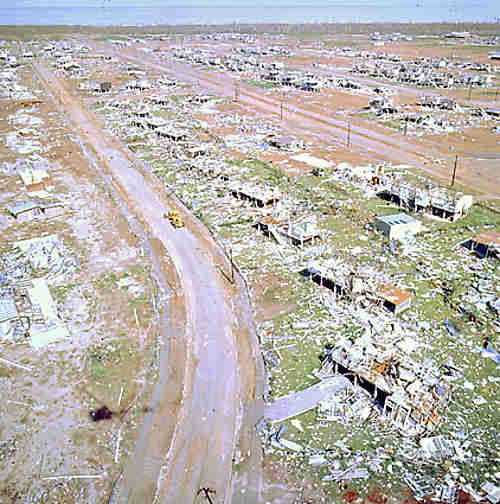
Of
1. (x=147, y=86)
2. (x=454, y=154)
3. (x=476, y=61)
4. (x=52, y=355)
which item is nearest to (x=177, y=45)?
(x=147, y=86)

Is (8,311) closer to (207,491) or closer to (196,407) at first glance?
(196,407)

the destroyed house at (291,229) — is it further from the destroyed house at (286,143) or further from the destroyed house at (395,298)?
the destroyed house at (286,143)

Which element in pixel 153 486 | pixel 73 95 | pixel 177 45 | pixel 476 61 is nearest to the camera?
pixel 153 486

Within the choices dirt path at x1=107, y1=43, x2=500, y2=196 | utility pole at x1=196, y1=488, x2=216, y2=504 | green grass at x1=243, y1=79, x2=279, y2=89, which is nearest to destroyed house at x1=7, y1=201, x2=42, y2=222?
utility pole at x1=196, y1=488, x2=216, y2=504

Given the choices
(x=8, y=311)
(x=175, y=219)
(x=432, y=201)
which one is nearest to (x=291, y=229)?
(x=175, y=219)

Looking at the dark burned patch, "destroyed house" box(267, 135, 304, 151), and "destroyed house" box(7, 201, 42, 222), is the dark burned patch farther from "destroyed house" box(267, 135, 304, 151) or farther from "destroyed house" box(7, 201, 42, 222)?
"destroyed house" box(267, 135, 304, 151)

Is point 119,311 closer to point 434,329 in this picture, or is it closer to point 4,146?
point 434,329
